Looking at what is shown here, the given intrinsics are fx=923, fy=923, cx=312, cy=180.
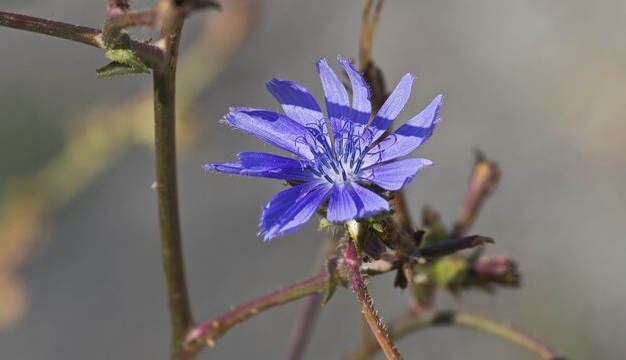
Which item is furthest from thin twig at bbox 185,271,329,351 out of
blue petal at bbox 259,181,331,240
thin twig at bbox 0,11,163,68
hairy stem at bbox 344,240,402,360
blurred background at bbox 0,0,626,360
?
blurred background at bbox 0,0,626,360

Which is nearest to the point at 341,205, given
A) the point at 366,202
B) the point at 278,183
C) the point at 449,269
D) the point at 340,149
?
the point at 366,202

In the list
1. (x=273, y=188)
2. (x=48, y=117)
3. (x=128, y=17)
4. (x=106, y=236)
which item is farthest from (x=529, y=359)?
(x=128, y=17)

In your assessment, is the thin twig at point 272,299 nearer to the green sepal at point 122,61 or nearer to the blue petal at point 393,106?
the blue petal at point 393,106

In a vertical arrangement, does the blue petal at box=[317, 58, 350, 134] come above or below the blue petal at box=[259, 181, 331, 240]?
above

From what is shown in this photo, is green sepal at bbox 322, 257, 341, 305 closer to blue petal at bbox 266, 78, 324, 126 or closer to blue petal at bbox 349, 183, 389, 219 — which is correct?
blue petal at bbox 349, 183, 389, 219

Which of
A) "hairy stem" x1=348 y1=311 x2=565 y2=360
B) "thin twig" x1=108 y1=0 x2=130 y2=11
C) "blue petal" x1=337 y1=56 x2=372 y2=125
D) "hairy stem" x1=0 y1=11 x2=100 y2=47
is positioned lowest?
"hairy stem" x1=348 y1=311 x2=565 y2=360

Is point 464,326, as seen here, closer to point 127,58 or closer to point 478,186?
point 478,186

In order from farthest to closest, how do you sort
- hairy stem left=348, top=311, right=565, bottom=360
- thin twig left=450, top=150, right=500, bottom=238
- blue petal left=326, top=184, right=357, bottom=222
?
thin twig left=450, top=150, right=500, bottom=238, hairy stem left=348, top=311, right=565, bottom=360, blue petal left=326, top=184, right=357, bottom=222
